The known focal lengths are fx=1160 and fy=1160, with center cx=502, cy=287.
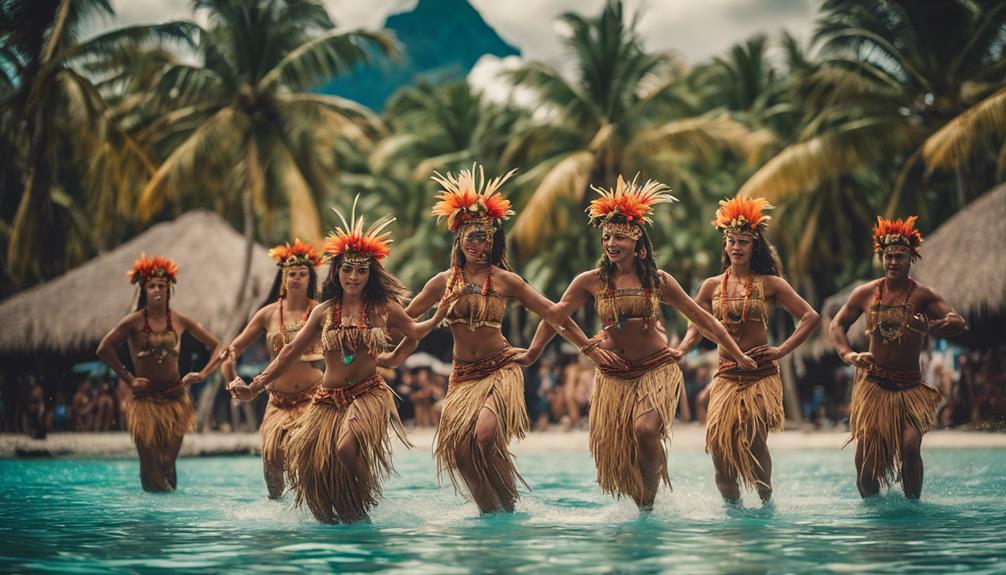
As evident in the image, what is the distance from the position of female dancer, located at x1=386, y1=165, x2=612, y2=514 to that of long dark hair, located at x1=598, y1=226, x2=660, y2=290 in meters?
0.35

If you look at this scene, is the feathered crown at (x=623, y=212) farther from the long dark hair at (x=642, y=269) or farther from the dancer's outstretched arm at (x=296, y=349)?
the dancer's outstretched arm at (x=296, y=349)

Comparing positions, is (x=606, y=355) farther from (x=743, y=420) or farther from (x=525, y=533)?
(x=525, y=533)

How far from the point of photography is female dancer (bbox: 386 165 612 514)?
6.19 metres

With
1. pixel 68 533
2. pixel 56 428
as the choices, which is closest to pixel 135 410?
pixel 68 533

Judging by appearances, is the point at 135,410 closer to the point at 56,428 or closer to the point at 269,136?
the point at 269,136

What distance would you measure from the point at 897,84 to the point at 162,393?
13445mm

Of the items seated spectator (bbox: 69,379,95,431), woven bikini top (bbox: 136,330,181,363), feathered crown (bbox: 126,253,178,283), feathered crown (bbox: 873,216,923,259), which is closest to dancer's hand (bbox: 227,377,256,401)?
woven bikini top (bbox: 136,330,181,363)

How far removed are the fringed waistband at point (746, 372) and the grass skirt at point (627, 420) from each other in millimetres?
594

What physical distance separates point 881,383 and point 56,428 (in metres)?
17.0

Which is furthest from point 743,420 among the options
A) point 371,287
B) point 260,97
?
point 260,97

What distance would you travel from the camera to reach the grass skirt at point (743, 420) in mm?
6766

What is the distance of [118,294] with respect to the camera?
58.9 ft

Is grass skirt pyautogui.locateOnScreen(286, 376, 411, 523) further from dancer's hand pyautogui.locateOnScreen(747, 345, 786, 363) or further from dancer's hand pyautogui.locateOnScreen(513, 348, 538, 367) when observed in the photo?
dancer's hand pyautogui.locateOnScreen(747, 345, 786, 363)

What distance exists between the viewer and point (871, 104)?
18078mm
